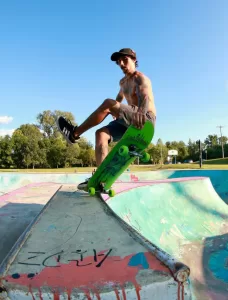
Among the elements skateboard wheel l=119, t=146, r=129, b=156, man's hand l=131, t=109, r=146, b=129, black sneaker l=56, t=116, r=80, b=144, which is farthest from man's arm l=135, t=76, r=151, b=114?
black sneaker l=56, t=116, r=80, b=144

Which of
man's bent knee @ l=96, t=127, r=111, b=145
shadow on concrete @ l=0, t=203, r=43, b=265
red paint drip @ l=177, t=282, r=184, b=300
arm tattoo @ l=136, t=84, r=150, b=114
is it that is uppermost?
arm tattoo @ l=136, t=84, r=150, b=114

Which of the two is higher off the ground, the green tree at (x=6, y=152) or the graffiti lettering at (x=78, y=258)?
the green tree at (x=6, y=152)

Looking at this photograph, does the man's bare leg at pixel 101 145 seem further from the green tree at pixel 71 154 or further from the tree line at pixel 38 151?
the green tree at pixel 71 154

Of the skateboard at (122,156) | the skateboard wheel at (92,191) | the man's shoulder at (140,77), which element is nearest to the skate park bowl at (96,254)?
the skateboard wheel at (92,191)

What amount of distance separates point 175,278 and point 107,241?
2.09 ft

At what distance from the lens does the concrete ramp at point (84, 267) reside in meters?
1.38

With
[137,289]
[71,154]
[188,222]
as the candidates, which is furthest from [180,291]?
[71,154]

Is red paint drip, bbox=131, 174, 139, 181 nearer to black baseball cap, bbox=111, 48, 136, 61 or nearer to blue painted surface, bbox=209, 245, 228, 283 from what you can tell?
blue painted surface, bbox=209, 245, 228, 283

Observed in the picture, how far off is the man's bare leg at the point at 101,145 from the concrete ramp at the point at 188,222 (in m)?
0.79

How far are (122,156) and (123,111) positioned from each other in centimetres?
62

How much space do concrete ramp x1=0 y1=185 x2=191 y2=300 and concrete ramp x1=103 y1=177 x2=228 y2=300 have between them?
1994mm

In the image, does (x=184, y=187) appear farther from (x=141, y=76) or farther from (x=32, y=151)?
(x=32, y=151)

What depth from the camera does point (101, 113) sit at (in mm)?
3252

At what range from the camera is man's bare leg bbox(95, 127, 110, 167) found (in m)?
3.69
